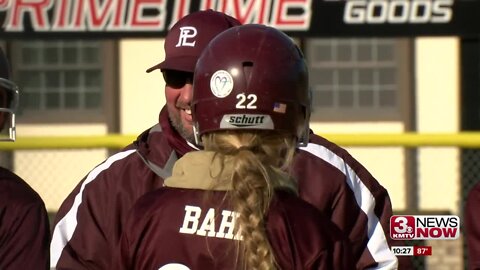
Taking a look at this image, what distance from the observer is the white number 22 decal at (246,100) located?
9.29 feet

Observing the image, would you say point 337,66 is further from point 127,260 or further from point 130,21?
point 127,260

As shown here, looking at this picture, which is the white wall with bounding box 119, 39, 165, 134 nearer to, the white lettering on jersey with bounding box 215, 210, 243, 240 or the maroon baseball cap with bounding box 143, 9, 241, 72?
the maroon baseball cap with bounding box 143, 9, 241, 72

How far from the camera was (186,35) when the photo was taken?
157 inches

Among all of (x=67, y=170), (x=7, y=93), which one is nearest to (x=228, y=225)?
(x=7, y=93)

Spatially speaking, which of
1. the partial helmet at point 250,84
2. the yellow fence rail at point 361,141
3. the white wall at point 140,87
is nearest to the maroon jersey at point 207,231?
the partial helmet at point 250,84

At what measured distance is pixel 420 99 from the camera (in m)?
11.0

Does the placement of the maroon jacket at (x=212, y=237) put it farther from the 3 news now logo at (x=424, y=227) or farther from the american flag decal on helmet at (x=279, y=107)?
the 3 news now logo at (x=424, y=227)

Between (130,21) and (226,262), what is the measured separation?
5308 mm

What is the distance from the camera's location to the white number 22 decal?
2.83 meters

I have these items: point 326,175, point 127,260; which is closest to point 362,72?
point 326,175

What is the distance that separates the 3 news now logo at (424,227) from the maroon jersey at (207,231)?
2.08 metres

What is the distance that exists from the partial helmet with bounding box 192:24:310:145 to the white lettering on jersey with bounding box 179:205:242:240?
21 cm

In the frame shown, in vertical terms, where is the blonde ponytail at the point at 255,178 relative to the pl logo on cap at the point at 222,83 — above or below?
below

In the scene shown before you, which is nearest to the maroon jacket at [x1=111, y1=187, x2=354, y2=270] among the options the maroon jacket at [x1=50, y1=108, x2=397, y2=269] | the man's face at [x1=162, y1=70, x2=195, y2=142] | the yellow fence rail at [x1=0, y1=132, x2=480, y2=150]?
the maroon jacket at [x1=50, y1=108, x2=397, y2=269]
